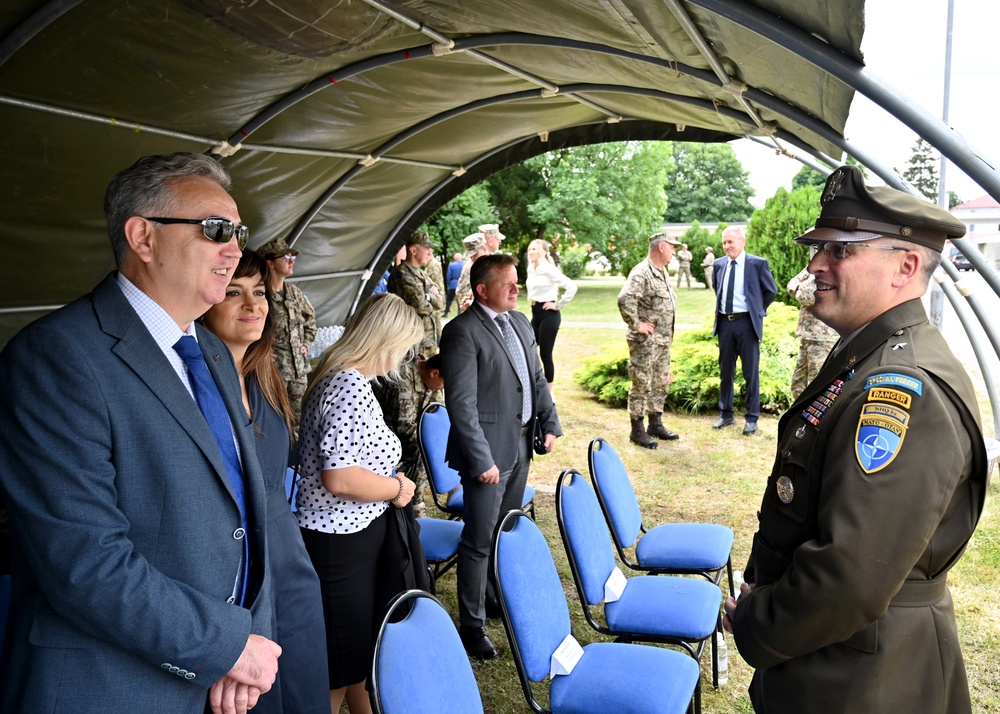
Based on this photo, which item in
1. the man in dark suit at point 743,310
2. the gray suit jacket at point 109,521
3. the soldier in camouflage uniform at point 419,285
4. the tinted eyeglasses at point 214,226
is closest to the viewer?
the gray suit jacket at point 109,521

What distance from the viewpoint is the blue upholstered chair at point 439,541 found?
13.4ft

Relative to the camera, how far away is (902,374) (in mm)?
1890

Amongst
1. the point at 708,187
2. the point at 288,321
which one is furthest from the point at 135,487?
the point at 708,187

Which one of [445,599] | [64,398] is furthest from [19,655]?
[445,599]

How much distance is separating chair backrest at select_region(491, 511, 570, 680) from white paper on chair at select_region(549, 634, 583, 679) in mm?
22

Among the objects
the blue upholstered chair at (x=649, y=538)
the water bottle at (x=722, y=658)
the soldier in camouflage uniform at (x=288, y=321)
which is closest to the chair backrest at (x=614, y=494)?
the blue upholstered chair at (x=649, y=538)

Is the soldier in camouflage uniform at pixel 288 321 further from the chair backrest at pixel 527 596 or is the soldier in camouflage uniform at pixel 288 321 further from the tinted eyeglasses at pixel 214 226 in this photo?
the tinted eyeglasses at pixel 214 226

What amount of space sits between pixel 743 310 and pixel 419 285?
12.1 feet

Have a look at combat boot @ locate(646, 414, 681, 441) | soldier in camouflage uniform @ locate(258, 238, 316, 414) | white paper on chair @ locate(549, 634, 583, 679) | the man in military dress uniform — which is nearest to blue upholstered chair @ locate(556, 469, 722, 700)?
white paper on chair @ locate(549, 634, 583, 679)

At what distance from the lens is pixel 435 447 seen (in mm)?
4809

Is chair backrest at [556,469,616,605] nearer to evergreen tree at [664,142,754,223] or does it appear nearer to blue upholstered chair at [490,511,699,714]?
blue upholstered chair at [490,511,699,714]

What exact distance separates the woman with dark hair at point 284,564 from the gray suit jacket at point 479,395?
144cm

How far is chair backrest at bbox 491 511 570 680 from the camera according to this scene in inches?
104

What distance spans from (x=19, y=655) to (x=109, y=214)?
0.97m
